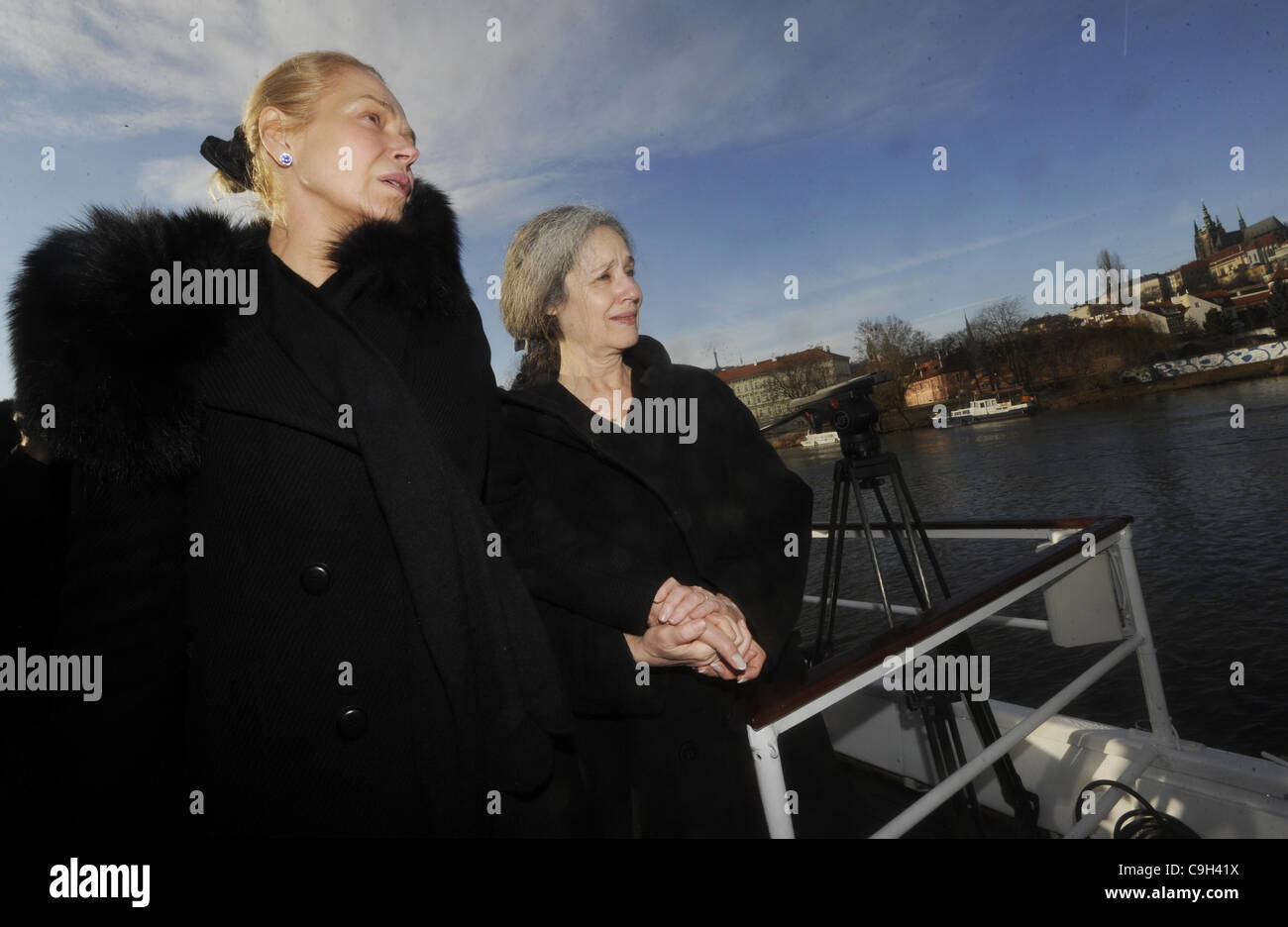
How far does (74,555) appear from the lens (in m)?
1.14

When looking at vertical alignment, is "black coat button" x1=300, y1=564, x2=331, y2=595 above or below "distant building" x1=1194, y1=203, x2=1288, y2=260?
below

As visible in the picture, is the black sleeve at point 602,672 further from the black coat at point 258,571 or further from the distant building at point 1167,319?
the distant building at point 1167,319

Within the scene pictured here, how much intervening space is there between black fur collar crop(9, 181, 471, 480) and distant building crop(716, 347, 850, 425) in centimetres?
7971

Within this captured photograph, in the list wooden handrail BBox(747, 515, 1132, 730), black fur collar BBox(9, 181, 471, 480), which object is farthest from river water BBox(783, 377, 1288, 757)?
black fur collar BBox(9, 181, 471, 480)

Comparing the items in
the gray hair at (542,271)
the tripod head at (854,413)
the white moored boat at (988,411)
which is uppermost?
the white moored boat at (988,411)

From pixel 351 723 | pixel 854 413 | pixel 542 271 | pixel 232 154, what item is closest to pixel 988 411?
pixel 854 413

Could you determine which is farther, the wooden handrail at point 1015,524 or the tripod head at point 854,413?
the wooden handrail at point 1015,524

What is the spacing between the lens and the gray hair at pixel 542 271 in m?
2.35

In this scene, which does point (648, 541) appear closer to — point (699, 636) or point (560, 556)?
point (560, 556)

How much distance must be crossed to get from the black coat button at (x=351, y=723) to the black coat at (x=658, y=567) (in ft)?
2.07

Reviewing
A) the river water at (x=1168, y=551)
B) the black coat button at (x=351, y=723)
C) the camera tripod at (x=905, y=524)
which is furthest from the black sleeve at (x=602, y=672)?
the river water at (x=1168, y=551)

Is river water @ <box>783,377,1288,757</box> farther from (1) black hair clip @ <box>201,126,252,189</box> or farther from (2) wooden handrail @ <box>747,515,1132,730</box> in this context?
(1) black hair clip @ <box>201,126,252,189</box>

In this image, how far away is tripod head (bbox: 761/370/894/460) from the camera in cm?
218
